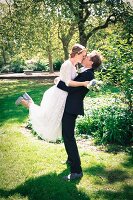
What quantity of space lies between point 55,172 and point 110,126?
240cm

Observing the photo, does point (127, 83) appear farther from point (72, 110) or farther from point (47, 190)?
point (47, 190)

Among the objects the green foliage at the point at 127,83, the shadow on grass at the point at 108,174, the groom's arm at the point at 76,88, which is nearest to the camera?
the groom's arm at the point at 76,88

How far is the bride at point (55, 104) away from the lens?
6.08m

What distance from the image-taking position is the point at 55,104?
639 cm

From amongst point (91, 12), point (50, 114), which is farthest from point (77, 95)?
point (91, 12)

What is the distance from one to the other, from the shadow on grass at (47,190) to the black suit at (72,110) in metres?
0.43

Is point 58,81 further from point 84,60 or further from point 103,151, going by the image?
point 103,151

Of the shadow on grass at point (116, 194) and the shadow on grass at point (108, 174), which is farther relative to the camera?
the shadow on grass at point (108, 174)

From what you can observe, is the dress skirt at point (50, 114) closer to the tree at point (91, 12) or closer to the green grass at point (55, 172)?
the green grass at point (55, 172)

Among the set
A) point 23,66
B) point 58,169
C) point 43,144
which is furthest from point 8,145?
point 23,66

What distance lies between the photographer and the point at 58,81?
6453 mm

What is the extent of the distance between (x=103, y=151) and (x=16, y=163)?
2.16 meters

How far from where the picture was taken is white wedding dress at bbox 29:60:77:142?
6113 millimetres

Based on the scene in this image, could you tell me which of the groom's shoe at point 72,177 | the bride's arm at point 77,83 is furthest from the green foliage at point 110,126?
the bride's arm at point 77,83
